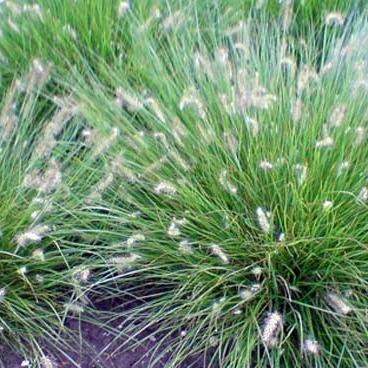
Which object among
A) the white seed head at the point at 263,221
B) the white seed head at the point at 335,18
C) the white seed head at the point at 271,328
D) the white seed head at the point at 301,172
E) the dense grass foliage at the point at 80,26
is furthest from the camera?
the dense grass foliage at the point at 80,26

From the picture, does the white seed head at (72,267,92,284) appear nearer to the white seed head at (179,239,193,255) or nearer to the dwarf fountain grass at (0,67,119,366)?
the dwarf fountain grass at (0,67,119,366)

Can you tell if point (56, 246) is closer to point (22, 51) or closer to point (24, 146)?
point (24, 146)

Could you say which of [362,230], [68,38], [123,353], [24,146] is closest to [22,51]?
[68,38]

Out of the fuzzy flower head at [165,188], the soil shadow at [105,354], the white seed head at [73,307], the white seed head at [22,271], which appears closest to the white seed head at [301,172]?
the fuzzy flower head at [165,188]

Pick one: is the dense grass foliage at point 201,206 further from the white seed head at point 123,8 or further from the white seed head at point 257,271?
the white seed head at point 123,8

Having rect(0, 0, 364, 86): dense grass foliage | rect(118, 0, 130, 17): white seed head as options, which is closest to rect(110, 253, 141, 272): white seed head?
rect(0, 0, 364, 86): dense grass foliage

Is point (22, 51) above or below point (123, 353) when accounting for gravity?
above

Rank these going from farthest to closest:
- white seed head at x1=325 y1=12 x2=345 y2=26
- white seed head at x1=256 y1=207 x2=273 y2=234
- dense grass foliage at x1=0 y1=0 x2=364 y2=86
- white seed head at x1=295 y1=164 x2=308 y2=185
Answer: dense grass foliage at x1=0 y1=0 x2=364 y2=86, white seed head at x1=325 y1=12 x2=345 y2=26, white seed head at x1=295 y1=164 x2=308 y2=185, white seed head at x1=256 y1=207 x2=273 y2=234

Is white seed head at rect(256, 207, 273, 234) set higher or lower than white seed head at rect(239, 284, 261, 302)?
higher

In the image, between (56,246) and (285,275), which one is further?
(56,246)
